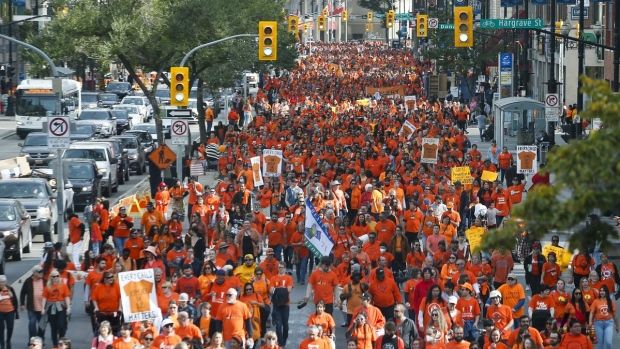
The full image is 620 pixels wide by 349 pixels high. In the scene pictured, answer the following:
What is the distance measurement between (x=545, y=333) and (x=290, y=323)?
553 cm

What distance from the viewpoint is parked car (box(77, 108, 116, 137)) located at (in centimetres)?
5647

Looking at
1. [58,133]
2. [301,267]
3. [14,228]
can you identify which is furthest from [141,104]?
[301,267]

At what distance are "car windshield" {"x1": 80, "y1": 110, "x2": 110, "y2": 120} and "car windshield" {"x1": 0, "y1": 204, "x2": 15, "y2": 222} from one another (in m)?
29.3

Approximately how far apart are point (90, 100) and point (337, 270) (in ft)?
174

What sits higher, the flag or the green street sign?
the green street sign

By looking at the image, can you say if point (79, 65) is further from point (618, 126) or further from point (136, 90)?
point (618, 126)

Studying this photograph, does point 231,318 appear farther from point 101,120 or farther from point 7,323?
point 101,120

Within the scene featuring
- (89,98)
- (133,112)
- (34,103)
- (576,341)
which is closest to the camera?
(576,341)

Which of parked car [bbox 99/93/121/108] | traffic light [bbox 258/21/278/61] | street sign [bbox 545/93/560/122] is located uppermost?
traffic light [bbox 258/21/278/61]

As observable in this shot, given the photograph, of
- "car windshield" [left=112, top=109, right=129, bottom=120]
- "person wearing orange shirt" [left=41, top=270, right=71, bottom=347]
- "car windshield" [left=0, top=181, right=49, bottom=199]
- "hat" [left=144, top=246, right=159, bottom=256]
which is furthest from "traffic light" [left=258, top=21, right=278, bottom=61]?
"car windshield" [left=112, top=109, right=129, bottom=120]

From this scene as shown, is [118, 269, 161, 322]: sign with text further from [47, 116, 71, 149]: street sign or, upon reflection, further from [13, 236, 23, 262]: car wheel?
[13, 236, 23, 262]: car wheel

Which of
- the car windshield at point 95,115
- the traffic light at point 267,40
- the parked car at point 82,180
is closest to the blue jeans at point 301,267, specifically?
the traffic light at point 267,40

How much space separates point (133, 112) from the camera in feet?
215

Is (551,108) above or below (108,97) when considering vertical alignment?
above
